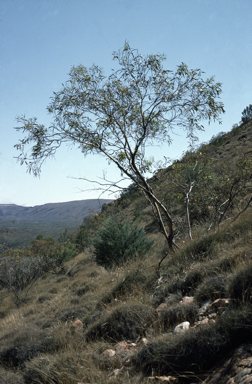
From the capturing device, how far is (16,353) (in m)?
4.94

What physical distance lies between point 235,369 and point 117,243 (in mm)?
9524

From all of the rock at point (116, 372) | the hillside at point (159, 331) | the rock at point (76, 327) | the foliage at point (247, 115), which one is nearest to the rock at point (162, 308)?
the hillside at point (159, 331)

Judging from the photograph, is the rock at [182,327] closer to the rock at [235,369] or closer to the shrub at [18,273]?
the rock at [235,369]

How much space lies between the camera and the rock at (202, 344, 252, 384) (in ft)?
6.66

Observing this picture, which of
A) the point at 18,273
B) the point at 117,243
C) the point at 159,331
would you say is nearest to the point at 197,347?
the point at 159,331

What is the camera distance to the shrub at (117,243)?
11327 millimetres

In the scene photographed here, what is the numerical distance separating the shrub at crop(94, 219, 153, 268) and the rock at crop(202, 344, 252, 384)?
8.66 metres

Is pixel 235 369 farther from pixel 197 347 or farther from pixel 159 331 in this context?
pixel 159 331

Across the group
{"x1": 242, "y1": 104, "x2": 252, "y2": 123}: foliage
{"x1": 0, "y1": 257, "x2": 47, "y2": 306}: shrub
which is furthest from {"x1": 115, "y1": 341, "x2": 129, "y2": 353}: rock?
{"x1": 242, "y1": 104, "x2": 252, "y2": 123}: foliage

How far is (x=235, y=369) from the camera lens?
217cm

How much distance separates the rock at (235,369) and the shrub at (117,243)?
8662 millimetres

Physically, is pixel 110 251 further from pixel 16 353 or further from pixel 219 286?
pixel 219 286

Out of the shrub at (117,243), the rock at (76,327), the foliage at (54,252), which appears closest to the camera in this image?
the rock at (76,327)

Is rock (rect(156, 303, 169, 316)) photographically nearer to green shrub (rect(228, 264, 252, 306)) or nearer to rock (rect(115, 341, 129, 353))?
rock (rect(115, 341, 129, 353))
